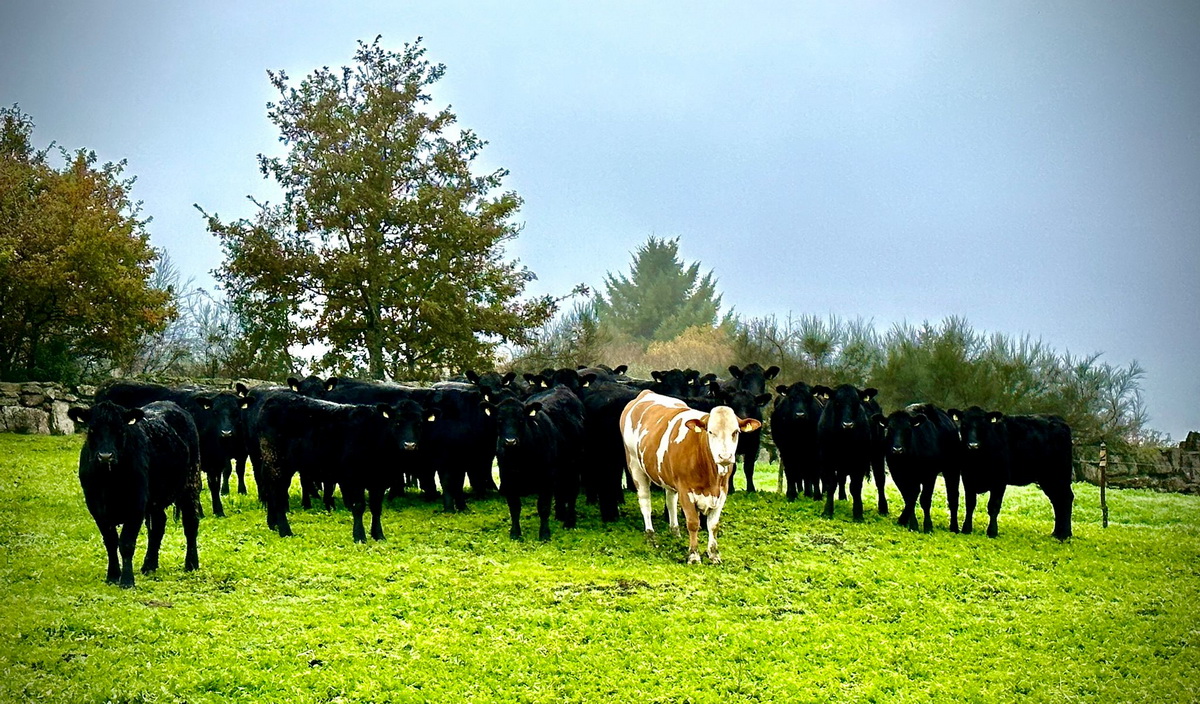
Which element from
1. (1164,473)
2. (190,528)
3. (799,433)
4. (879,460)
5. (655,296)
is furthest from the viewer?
(655,296)

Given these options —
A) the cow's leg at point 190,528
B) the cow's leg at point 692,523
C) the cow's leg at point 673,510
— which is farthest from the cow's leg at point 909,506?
the cow's leg at point 190,528

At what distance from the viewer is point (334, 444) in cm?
1330

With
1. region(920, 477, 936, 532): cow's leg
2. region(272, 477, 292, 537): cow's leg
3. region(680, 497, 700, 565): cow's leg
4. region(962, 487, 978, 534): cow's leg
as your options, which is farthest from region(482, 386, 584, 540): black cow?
region(962, 487, 978, 534): cow's leg

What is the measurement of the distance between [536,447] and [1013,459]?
305 inches

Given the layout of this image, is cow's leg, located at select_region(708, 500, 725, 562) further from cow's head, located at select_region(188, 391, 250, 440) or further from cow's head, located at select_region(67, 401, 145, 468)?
cow's head, located at select_region(188, 391, 250, 440)

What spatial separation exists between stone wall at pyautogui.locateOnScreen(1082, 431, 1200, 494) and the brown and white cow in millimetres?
17909

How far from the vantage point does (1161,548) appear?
1510cm

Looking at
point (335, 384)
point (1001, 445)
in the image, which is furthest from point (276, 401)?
Answer: point (1001, 445)

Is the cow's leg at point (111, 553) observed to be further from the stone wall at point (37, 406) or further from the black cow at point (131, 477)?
the stone wall at point (37, 406)

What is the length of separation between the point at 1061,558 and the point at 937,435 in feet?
8.27

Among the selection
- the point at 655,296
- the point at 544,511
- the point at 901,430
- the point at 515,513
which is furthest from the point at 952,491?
the point at 655,296

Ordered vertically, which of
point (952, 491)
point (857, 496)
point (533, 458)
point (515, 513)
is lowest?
point (515, 513)

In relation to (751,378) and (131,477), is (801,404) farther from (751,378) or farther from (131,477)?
(131,477)

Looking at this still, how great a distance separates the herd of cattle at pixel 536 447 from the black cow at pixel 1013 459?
23 millimetres
